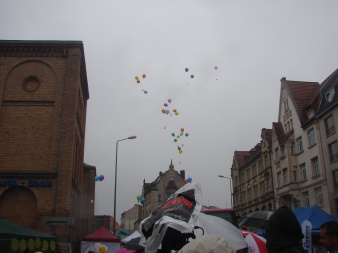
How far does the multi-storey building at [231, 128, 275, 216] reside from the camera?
48356mm

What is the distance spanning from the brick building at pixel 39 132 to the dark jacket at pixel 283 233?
55.2 feet

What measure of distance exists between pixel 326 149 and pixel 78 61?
78.2 ft

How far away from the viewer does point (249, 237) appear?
30.5 ft

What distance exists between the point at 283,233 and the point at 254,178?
5237cm

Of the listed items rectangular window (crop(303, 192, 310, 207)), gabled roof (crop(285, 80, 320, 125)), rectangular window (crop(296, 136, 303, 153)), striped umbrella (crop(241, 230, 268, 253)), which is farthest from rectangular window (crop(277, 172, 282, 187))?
striped umbrella (crop(241, 230, 268, 253))

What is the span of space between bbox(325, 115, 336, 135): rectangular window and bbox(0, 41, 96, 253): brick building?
904 inches

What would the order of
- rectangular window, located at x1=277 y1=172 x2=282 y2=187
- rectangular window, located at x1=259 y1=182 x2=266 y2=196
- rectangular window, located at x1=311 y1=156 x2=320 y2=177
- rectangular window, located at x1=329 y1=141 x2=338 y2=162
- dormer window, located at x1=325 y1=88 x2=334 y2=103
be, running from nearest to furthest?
rectangular window, located at x1=329 y1=141 x2=338 y2=162, dormer window, located at x1=325 y1=88 x2=334 y2=103, rectangular window, located at x1=311 y1=156 x2=320 y2=177, rectangular window, located at x1=277 y1=172 x2=282 y2=187, rectangular window, located at x1=259 y1=182 x2=266 y2=196

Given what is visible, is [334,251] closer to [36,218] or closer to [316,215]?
[316,215]

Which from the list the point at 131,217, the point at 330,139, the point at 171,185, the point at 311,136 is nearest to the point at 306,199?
the point at 311,136

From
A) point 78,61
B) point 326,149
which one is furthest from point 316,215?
A: point 326,149

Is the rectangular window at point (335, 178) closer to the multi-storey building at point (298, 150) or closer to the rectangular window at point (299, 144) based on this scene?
the multi-storey building at point (298, 150)

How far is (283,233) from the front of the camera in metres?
3.99

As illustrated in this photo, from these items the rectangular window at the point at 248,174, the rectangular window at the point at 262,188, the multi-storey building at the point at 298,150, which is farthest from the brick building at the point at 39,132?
the rectangular window at the point at 248,174

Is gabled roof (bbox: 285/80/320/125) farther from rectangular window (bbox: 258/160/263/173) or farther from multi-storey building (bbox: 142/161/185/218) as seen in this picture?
multi-storey building (bbox: 142/161/185/218)
